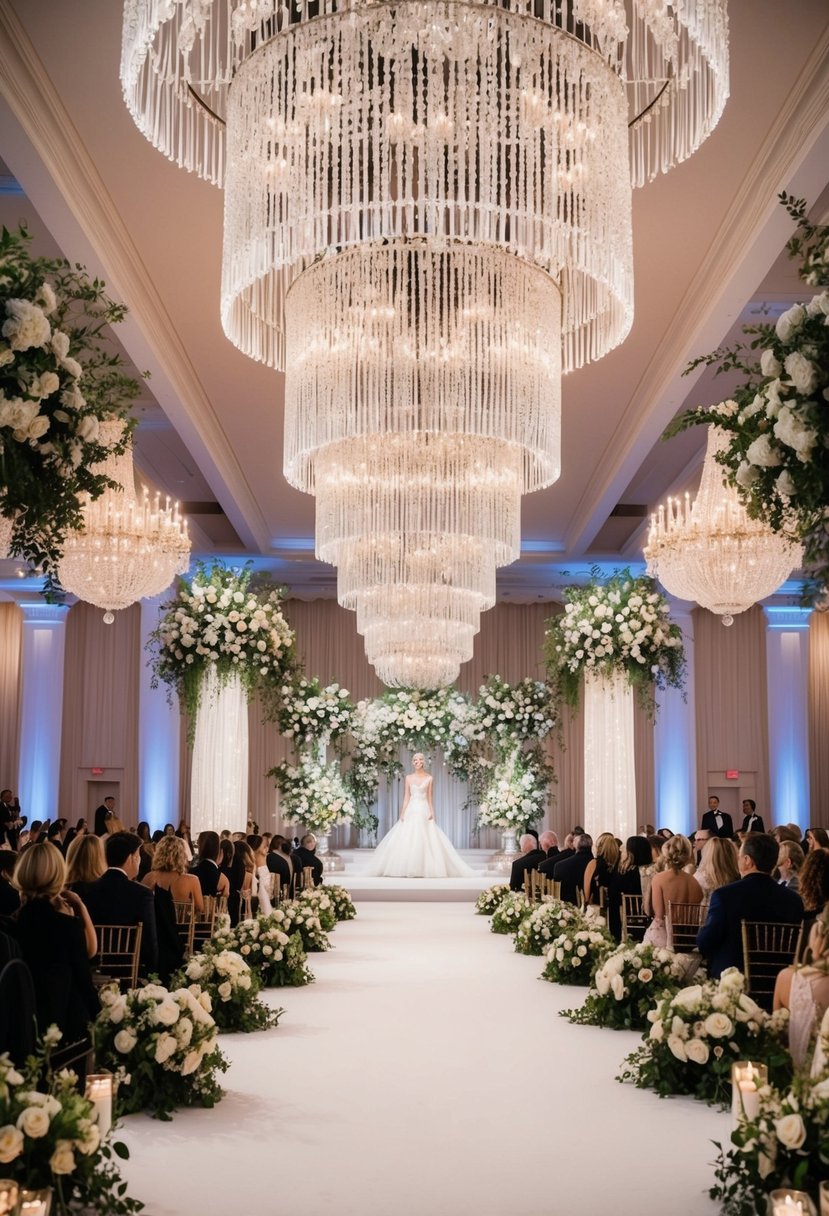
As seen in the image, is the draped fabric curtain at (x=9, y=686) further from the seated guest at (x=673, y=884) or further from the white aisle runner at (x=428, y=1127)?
the seated guest at (x=673, y=884)

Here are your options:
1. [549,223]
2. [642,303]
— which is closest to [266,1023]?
[549,223]

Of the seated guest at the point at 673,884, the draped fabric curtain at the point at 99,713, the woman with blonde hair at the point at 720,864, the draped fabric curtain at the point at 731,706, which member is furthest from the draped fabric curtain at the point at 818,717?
the woman with blonde hair at the point at 720,864

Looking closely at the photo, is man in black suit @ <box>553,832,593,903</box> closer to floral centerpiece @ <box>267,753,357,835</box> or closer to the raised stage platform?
the raised stage platform

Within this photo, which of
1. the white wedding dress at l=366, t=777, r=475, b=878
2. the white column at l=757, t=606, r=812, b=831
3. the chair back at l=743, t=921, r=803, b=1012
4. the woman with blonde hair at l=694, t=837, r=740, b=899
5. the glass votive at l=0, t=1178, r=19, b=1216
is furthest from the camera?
the white column at l=757, t=606, r=812, b=831

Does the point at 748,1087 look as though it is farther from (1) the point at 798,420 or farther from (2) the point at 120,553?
(2) the point at 120,553

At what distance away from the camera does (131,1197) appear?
4.90 meters

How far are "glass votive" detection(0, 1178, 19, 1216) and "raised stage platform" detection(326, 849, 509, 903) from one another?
55.7 ft

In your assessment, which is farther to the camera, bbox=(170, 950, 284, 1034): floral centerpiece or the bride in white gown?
the bride in white gown

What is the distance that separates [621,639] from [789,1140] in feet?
37.2

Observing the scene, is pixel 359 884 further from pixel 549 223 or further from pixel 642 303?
pixel 549 223

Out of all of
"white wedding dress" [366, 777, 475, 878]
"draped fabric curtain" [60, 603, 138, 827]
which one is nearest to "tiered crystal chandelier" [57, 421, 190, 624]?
"white wedding dress" [366, 777, 475, 878]

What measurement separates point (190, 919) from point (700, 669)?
1983 cm

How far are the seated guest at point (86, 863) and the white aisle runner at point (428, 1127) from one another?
4.31 feet

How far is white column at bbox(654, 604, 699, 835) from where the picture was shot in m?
25.6
